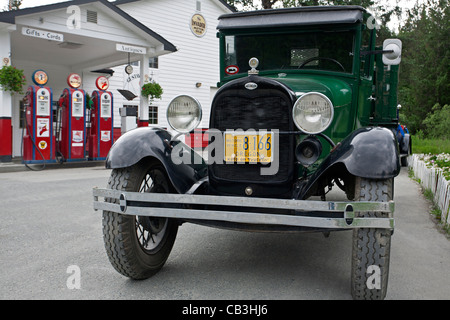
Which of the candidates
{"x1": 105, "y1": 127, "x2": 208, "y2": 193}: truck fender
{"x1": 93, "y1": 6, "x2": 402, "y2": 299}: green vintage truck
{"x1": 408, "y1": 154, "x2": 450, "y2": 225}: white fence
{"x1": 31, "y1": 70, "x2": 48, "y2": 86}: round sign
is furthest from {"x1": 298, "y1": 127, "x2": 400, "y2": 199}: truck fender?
A: {"x1": 31, "y1": 70, "x2": 48, "y2": 86}: round sign

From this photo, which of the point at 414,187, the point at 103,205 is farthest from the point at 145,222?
the point at 414,187

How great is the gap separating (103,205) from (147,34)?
1037cm

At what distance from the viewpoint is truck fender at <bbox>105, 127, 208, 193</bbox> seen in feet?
9.71

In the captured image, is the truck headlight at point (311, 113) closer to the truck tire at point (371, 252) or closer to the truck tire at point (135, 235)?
the truck tire at point (371, 252)

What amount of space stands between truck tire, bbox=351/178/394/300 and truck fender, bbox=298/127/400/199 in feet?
0.26

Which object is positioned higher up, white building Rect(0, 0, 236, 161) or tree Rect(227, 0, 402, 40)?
tree Rect(227, 0, 402, 40)

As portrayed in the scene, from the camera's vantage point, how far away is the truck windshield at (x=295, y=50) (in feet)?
13.0

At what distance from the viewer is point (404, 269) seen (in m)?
3.33

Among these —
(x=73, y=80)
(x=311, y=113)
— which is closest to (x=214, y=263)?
(x=311, y=113)

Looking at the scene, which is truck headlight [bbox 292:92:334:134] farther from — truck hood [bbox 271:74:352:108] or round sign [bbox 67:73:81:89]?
round sign [bbox 67:73:81:89]

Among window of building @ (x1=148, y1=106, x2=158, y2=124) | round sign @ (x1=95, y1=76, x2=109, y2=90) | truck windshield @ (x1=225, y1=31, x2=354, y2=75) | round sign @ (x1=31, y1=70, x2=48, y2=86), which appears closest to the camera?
truck windshield @ (x1=225, y1=31, x2=354, y2=75)

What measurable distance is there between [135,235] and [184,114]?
106 cm

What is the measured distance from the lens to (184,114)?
3258 mm
